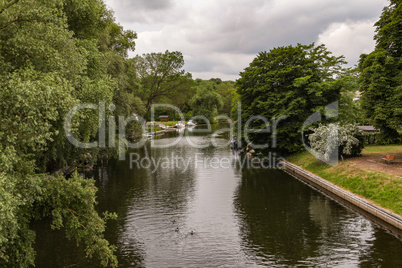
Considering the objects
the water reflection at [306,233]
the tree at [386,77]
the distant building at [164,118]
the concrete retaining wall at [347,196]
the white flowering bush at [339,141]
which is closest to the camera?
the water reflection at [306,233]

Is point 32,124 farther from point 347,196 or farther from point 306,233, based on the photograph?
point 347,196

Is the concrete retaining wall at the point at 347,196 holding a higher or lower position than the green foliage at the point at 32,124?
lower

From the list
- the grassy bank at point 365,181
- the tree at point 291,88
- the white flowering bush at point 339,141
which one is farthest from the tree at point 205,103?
the white flowering bush at point 339,141

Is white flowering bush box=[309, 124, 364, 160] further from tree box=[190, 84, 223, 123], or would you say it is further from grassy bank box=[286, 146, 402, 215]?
tree box=[190, 84, 223, 123]

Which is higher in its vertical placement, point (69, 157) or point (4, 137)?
point (4, 137)

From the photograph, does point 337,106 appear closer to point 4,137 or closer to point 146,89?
point 4,137

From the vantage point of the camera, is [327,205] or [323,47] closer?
[327,205]

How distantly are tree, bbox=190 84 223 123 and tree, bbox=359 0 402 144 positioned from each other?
9049 cm

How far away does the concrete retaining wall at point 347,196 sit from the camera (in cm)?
1781

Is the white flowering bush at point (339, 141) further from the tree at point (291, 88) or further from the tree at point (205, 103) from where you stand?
the tree at point (205, 103)

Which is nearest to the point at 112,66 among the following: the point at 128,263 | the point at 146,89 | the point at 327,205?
the point at 128,263

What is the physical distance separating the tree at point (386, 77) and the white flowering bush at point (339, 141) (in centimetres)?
224

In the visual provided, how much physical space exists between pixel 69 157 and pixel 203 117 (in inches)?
3795

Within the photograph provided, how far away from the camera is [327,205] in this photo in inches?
885
